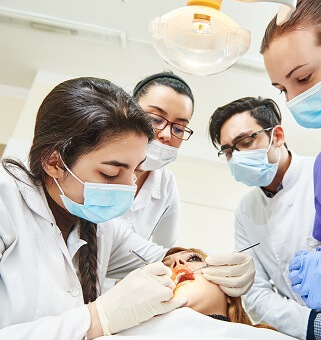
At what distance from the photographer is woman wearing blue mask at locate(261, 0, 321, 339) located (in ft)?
4.20

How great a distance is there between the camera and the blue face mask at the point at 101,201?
51.2 inches

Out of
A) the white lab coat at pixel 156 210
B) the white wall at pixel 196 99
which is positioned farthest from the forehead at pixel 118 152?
the white wall at pixel 196 99

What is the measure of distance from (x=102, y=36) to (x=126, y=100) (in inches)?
77.3

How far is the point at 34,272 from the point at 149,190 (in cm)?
113

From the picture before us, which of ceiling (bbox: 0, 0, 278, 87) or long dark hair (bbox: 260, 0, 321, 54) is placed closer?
long dark hair (bbox: 260, 0, 321, 54)

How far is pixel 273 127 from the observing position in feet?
6.98

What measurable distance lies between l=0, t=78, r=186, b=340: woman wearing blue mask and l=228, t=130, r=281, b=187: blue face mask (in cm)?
75

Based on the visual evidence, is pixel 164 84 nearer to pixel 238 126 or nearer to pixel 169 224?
pixel 238 126

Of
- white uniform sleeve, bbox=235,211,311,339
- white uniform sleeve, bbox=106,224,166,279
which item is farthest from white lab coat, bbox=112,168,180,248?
white uniform sleeve, bbox=235,211,311,339

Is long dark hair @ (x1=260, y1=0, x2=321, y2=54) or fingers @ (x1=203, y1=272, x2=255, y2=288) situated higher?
long dark hair @ (x1=260, y1=0, x2=321, y2=54)

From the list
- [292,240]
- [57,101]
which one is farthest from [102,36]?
[292,240]

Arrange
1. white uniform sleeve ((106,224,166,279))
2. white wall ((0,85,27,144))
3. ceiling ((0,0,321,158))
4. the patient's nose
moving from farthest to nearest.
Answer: white wall ((0,85,27,144))
ceiling ((0,0,321,158))
white uniform sleeve ((106,224,166,279))
the patient's nose

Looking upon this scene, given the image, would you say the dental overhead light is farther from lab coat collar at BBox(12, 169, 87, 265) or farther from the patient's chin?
the patient's chin

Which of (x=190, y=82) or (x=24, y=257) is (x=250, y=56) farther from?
(x=24, y=257)
